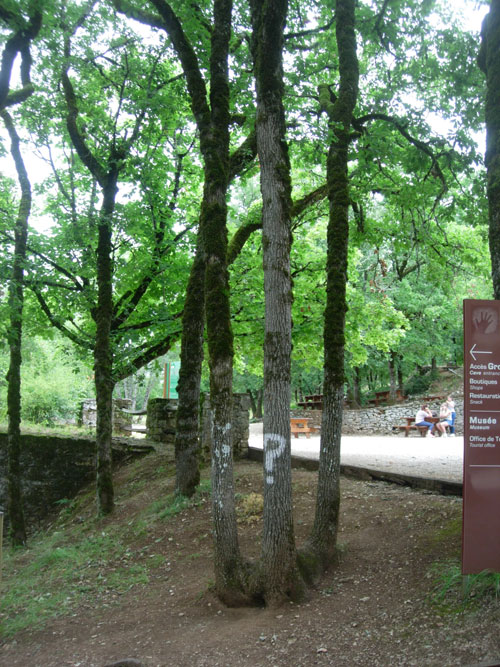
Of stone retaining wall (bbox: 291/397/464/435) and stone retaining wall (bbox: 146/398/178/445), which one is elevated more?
stone retaining wall (bbox: 146/398/178/445)

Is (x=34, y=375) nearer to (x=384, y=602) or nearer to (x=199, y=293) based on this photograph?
(x=199, y=293)

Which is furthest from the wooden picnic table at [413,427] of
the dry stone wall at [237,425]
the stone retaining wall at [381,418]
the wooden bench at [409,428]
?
the dry stone wall at [237,425]

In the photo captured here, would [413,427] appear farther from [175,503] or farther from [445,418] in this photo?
[175,503]

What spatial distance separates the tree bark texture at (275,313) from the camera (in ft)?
19.0

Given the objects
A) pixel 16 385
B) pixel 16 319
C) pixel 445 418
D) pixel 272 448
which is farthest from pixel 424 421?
pixel 272 448

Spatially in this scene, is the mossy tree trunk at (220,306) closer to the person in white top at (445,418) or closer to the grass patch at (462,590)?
the grass patch at (462,590)

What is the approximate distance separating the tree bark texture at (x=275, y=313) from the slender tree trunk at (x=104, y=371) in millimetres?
5259

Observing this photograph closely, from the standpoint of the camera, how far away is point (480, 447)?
179 inches

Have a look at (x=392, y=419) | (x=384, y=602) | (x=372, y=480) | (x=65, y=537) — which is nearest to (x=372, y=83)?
(x=372, y=480)

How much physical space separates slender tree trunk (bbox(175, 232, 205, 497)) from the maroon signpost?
5.98 m

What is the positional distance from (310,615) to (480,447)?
8.03ft

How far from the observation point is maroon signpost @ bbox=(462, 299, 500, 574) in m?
4.56

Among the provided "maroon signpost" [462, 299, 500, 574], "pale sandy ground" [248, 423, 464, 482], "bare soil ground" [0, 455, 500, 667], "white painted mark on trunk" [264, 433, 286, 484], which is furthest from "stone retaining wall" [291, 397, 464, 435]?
"maroon signpost" [462, 299, 500, 574]

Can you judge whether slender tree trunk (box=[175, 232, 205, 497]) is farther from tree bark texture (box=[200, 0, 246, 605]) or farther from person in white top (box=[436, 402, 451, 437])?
person in white top (box=[436, 402, 451, 437])
